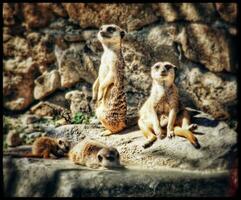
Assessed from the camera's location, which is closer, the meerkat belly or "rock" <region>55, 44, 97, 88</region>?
the meerkat belly

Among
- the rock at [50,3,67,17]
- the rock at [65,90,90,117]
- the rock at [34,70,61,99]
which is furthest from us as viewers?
the rock at [50,3,67,17]

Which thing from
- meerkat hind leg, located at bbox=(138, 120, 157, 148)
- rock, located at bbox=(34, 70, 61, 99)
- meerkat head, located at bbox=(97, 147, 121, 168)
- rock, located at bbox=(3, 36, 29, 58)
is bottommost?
meerkat head, located at bbox=(97, 147, 121, 168)

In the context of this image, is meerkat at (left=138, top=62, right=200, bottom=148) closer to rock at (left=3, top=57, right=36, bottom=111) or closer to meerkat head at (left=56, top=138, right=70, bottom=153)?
meerkat head at (left=56, top=138, right=70, bottom=153)

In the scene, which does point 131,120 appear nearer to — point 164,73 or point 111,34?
point 164,73

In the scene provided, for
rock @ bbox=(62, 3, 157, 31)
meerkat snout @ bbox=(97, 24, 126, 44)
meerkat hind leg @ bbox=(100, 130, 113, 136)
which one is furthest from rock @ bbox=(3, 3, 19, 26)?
meerkat hind leg @ bbox=(100, 130, 113, 136)

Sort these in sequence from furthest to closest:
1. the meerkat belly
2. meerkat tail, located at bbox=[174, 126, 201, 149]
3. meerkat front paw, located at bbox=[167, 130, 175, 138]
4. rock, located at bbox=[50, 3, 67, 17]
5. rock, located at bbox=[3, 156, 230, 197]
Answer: rock, located at bbox=[50, 3, 67, 17]
the meerkat belly
meerkat front paw, located at bbox=[167, 130, 175, 138]
meerkat tail, located at bbox=[174, 126, 201, 149]
rock, located at bbox=[3, 156, 230, 197]

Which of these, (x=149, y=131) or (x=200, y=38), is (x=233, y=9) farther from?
(x=149, y=131)

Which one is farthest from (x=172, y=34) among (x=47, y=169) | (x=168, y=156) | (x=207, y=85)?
(x=47, y=169)

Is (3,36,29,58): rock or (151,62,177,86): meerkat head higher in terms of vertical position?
(3,36,29,58): rock

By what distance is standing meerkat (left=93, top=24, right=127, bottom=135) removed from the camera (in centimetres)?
679

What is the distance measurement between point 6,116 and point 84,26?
1507 millimetres

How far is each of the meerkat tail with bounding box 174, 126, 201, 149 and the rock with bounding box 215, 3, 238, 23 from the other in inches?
73.1

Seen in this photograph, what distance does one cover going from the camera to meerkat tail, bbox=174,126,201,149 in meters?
6.15

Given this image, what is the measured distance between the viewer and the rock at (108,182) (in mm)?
5613
